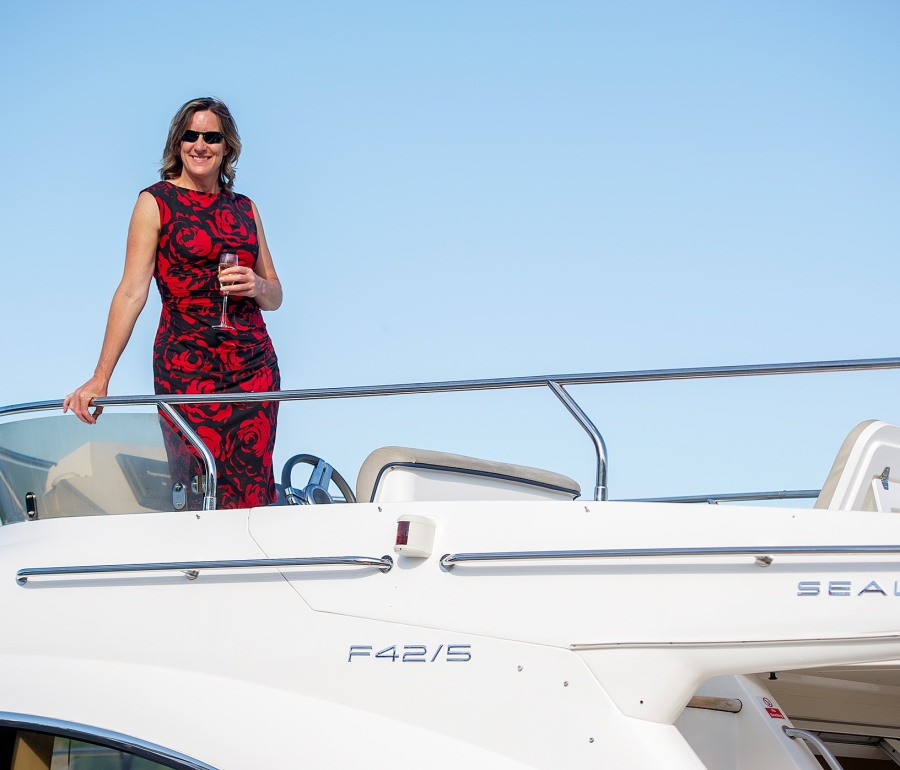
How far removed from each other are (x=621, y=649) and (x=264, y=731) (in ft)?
3.19

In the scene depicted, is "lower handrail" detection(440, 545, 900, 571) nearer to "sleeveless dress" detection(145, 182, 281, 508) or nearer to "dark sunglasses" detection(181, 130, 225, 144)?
"sleeveless dress" detection(145, 182, 281, 508)

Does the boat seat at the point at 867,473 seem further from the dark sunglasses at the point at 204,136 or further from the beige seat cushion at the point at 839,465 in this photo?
the dark sunglasses at the point at 204,136

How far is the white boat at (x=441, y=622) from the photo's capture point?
2.29 m

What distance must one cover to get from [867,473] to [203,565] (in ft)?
6.34

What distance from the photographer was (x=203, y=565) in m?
2.62

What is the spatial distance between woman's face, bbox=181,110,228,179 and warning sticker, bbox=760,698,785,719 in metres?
2.70

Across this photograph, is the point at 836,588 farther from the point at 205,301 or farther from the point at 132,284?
the point at 132,284

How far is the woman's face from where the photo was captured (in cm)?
346

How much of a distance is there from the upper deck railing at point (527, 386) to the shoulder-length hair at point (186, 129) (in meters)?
1.03

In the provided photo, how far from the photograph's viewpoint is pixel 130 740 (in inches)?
98.4

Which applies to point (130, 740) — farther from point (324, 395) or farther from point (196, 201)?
point (196, 201)

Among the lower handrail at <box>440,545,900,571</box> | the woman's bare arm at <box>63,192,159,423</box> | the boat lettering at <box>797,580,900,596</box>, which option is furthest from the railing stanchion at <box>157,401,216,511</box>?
the boat lettering at <box>797,580,900,596</box>

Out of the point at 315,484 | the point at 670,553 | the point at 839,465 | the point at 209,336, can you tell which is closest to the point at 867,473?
the point at 839,465

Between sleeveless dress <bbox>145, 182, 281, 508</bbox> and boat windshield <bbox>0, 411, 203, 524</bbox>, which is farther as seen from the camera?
sleeveless dress <bbox>145, 182, 281, 508</bbox>
